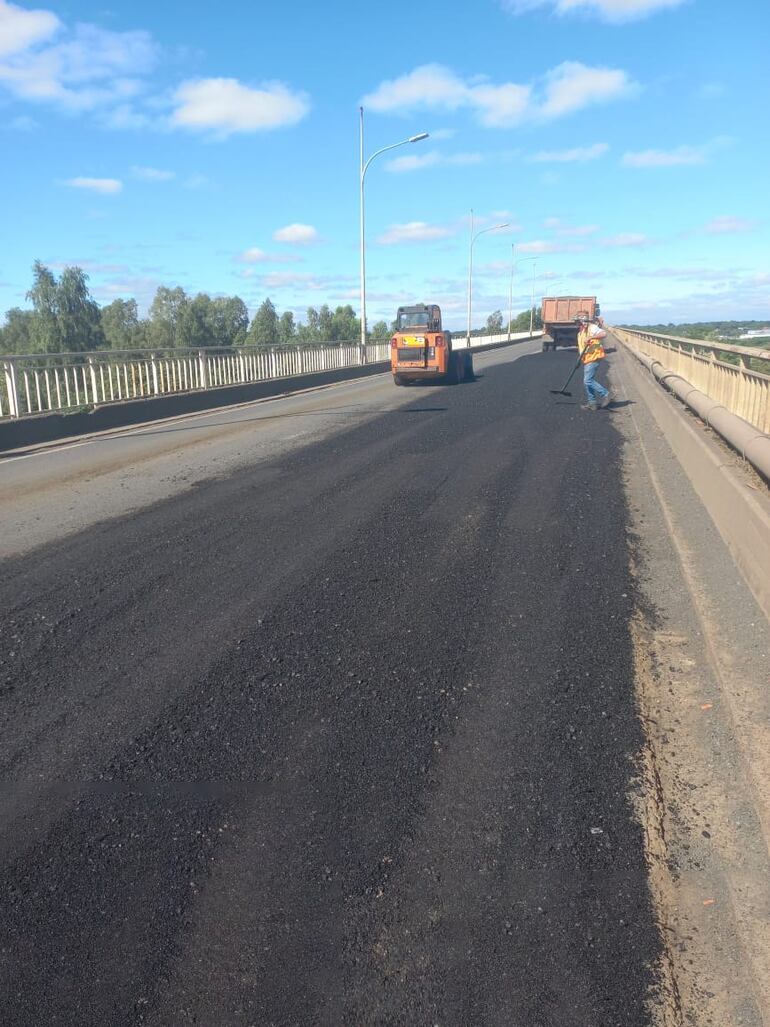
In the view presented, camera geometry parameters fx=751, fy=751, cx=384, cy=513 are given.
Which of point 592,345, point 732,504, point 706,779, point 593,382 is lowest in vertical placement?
point 706,779

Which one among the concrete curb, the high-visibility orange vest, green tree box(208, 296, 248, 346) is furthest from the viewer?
green tree box(208, 296, 248, 346)

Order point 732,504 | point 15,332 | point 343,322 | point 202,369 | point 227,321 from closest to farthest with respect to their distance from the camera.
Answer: point 732,504
point 202,369
point 15,332
point 227,321
point 343,322

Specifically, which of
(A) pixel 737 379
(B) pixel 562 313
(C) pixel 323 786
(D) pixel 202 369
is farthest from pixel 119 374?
(B) pixel 562 313

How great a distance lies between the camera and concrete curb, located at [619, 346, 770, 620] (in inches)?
194

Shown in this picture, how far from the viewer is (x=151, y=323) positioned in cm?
10175

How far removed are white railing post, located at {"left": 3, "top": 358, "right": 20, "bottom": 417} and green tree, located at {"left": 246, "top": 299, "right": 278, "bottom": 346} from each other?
110 meters

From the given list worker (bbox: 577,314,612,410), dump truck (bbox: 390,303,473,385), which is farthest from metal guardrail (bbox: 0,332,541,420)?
worker (bbox: 577,314,612,410)

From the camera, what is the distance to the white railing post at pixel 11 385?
39.5 ft

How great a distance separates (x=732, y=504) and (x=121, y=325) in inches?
4297

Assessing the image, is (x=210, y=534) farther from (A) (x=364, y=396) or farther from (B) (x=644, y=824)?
(A) (x=364, y=396)

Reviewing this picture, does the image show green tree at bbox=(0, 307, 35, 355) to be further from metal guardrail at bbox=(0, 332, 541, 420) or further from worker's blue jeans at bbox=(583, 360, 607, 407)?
worker's blue jeans at bbox=(583, 360, 607, 407)

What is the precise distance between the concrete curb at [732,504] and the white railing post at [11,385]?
10.2 metres

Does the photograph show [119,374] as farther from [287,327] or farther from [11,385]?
[287,327]

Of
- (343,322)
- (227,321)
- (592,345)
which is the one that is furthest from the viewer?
(343,322)
